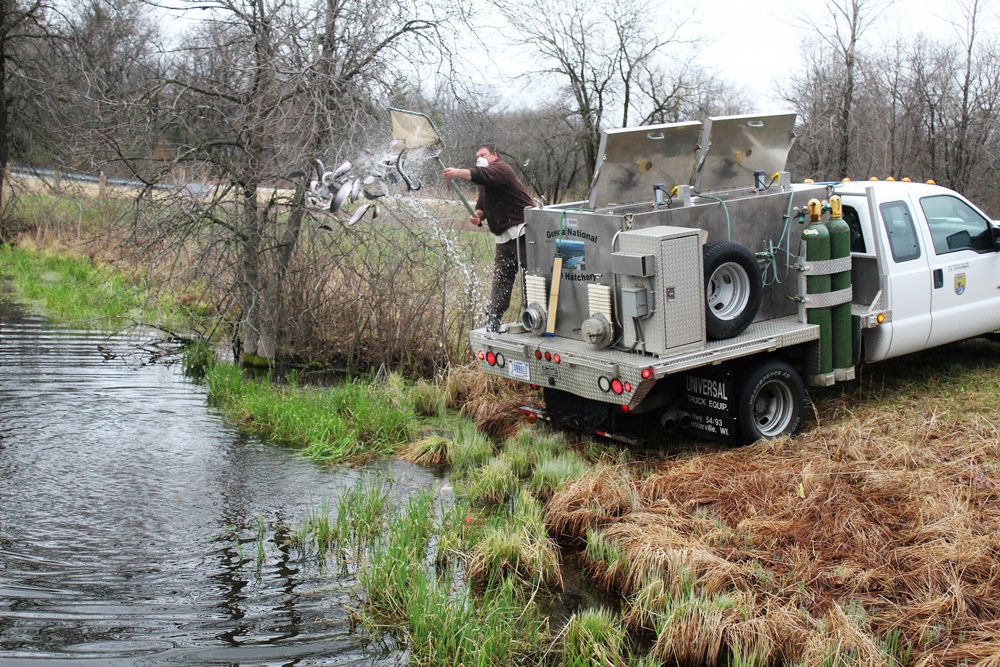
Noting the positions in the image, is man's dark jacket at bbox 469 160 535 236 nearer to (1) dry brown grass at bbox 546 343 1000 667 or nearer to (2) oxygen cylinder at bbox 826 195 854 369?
(2) oxygen cylinder at bbox 826 195 854 369

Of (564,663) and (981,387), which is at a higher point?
(981,387)

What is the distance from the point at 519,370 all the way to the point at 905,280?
3.43m

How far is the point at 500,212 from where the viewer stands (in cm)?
911

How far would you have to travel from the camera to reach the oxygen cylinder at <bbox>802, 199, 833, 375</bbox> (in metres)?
7.97

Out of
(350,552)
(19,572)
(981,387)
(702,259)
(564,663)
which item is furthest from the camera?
(981,387)

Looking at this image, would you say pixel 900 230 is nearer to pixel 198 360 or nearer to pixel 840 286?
pixel 840 286

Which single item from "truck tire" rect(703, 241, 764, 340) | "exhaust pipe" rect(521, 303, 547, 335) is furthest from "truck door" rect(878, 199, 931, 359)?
"exhaust pipe" rect(521, 303, 547, 335)

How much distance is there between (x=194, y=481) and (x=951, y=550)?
5390 mm

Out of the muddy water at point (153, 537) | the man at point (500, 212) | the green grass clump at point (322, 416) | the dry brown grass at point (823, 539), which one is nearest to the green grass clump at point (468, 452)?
the muddy water at point (153, 537)

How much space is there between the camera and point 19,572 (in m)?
6.00

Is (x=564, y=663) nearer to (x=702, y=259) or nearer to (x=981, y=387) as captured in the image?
(x=702, y=259)

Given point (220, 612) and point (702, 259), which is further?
point (702, 259)

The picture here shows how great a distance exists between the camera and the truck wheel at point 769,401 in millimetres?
7688

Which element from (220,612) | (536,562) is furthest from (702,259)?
(220,612)
